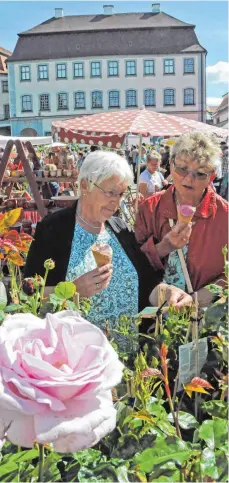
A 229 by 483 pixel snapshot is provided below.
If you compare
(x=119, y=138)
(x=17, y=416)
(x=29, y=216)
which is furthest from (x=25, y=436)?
(x=119, y=138)

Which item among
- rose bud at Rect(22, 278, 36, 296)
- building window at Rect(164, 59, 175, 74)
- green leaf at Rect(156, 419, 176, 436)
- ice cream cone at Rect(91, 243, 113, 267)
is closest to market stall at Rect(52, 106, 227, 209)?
ice cream cone at Rect(91, 243, 113, 267)

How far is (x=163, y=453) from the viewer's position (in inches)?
Answer: 30.4

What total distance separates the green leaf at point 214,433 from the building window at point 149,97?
1775 inches

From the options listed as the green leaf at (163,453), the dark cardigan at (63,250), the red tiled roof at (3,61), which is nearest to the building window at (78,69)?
the red tiled roof at (3,61)

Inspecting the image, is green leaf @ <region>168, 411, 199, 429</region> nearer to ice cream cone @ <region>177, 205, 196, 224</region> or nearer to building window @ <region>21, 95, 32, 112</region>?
ice cream cone @ <region>177, 205, 196, 224</region>

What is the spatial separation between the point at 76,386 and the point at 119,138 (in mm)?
6579

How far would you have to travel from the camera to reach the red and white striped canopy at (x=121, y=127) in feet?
19.3

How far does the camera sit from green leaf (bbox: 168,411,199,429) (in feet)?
2.90

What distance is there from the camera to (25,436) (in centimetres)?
60

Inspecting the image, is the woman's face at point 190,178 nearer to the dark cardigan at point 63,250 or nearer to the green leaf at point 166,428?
the dark cardigan at point 63,250

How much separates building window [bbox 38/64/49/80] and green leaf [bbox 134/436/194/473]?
46.5 meters

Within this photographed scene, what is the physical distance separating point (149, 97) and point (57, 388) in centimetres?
4532

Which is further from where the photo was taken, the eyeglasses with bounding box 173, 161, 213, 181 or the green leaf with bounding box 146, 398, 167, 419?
the eyeglasses with bounding box 173, 161, 213, 181

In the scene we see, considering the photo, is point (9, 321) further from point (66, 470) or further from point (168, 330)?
point (168, 330)
